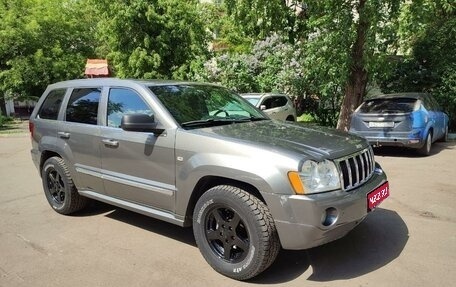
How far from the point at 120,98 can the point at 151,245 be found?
1.67 meters

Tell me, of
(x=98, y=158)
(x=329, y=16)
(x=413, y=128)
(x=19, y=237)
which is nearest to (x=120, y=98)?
(x=98, y=158)

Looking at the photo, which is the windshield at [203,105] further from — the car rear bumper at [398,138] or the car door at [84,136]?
the car rear bumper at [398,138]

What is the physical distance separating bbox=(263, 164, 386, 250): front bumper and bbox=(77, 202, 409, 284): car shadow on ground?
47 cm

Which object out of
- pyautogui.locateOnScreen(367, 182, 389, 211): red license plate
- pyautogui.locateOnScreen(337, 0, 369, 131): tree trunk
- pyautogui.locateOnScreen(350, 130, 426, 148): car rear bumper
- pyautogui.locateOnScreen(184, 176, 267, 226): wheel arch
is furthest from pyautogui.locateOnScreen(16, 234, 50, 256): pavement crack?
pyautogui.locateOnScreen(337, 0, 369, 131): tree trunk

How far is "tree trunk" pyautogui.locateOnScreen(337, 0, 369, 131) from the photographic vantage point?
1141 centimetres

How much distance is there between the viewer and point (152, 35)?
823 inches

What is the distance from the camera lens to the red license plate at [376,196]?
3.92 m

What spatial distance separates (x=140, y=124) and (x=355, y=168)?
2.04 metres

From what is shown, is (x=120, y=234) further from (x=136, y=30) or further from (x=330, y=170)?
(x=136, y=30)

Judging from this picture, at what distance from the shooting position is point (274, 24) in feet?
47.6

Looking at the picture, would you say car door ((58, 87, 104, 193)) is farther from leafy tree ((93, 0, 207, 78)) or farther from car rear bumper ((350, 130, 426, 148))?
leafy tree ((93, 0, 207, 78))

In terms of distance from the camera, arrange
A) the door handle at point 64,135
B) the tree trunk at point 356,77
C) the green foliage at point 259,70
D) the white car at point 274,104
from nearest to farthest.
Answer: the door handle at point 64,135, the tree trunk at point 356,77, the white car at point 274,104, the green foliage at point 259,70

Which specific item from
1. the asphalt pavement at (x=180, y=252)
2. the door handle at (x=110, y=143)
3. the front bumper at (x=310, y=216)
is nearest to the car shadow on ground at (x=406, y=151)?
the asphalt pavement at (x=180, y=252)

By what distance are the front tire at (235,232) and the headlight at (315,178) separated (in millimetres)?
374
